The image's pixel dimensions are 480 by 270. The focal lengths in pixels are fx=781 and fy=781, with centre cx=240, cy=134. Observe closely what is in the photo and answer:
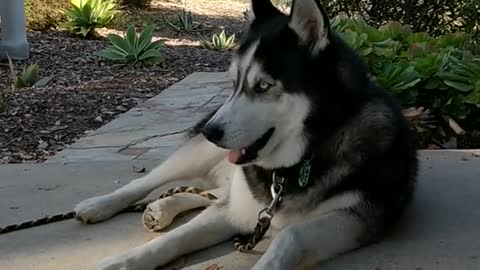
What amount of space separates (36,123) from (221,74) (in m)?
2.17

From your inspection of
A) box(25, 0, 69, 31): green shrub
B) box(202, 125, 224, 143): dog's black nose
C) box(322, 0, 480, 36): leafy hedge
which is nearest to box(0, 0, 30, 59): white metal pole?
box(25, 0, 69, 31): green shrub

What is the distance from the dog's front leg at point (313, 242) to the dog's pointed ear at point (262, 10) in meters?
0.78

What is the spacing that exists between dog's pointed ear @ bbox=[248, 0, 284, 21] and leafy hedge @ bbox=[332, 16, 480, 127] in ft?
6.08

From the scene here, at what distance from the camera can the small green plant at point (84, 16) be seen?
989cm

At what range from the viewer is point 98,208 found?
3365 mm

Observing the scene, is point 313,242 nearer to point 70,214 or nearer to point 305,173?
point 305,173

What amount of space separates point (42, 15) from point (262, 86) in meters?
8.33

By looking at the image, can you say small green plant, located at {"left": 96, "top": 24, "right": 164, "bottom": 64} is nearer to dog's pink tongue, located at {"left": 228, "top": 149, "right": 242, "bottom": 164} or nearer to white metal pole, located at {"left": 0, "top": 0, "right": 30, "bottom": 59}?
white metal pole, located at {"left": 0, "top": 0, "right": 30, "bottom": 59}

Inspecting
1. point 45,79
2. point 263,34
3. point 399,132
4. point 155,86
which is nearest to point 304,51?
point 263,34

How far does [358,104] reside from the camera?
2.87 metres

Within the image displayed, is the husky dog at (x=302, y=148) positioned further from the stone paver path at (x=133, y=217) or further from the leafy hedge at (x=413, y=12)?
the leafy hedge at (x=413, y=12)

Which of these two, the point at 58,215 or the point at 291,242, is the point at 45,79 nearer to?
the point at 58,215

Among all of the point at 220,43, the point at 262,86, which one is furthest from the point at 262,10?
the point at 220,43

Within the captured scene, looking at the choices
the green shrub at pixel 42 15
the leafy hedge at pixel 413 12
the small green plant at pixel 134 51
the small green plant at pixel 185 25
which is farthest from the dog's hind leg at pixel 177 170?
the small green plant at pixel 185 25
